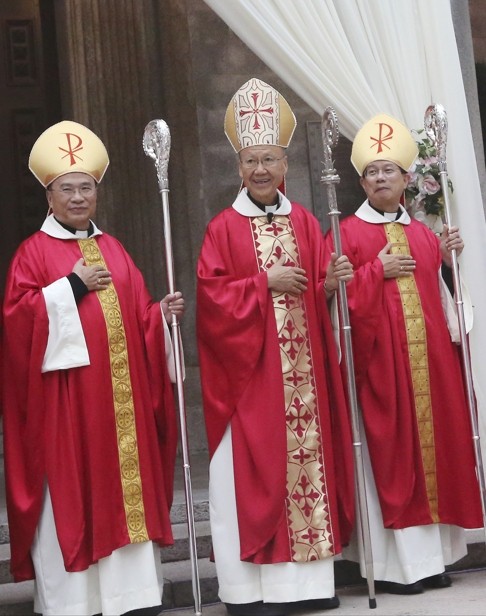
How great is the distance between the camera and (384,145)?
6.95 m

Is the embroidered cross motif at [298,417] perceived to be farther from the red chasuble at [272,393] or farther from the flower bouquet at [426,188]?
the flower bouquet at [426,188]

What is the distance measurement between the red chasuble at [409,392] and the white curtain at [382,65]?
71 cm

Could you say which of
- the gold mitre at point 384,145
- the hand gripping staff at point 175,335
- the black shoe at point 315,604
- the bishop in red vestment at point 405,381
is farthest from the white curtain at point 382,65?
the black shoe at point 315,604

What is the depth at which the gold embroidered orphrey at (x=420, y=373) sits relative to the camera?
22.1 ft

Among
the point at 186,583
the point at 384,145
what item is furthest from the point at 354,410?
the point at 384,145

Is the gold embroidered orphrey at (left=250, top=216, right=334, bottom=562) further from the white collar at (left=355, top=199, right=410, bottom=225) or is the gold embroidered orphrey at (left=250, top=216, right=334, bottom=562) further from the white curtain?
the white curtain

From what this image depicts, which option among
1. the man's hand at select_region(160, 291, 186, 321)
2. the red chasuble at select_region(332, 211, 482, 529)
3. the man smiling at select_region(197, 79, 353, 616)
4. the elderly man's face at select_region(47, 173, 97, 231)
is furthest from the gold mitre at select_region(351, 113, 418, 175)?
the elderly man's face at select_region(47, 173, 97, 231)

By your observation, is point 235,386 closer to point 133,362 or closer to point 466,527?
point 133,362

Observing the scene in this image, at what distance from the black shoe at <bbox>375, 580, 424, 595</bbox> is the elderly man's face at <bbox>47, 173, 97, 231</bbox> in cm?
218

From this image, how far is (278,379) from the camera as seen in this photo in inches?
253

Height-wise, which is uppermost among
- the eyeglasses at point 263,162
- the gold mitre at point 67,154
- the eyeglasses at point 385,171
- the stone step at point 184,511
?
the gold mitre at point 67,154

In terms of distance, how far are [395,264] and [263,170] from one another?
78cm

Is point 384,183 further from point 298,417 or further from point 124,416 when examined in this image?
point 124,416

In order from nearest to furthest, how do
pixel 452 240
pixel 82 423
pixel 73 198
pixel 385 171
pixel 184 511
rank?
pixel 82 423 → pixel 73 198 → pixel 452 240 → pixel 385 171 → pixel 184 511
